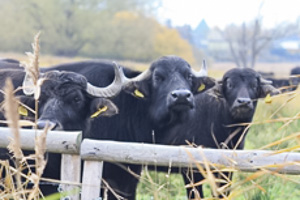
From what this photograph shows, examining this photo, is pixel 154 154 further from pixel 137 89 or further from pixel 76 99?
pixel 137 89

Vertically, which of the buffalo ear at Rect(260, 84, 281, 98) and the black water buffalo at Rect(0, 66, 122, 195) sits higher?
the buffalo ear at Rect(260, 84, 281, 98)

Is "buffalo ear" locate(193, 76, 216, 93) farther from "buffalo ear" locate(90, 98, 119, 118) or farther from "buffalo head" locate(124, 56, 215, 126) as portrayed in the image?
"buffalo ear" locate(90, 98, 119, 118)

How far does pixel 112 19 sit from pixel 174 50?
311 inches

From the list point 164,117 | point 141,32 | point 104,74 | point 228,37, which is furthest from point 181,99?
point 228,37

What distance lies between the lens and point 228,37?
4622cm

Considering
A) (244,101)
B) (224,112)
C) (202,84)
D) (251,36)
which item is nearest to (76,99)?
(202,84)

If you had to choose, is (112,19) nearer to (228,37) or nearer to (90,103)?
(228,37)

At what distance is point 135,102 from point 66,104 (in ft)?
4.23

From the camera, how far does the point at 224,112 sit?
6.54m

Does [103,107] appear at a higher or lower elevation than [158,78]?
lower

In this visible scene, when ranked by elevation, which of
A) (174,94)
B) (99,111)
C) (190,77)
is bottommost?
(99,111)

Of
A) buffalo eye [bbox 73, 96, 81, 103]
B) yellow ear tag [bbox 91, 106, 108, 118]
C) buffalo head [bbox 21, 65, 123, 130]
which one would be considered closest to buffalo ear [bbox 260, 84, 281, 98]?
buffalo head [bbox 21, 65, 123, 130]

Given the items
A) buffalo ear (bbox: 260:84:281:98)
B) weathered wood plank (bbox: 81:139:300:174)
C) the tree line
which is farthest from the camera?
the tree line

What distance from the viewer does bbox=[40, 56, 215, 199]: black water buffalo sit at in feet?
17.5
